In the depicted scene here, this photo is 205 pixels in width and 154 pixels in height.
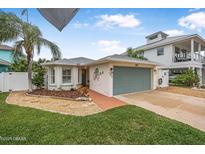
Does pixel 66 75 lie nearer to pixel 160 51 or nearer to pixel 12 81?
pixel 12 81

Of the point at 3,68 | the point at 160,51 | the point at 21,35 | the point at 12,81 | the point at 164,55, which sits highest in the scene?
the point at 160,51

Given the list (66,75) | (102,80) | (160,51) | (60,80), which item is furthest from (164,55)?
(60,80)

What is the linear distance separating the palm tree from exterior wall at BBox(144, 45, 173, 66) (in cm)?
1411

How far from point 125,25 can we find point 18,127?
9832 mm

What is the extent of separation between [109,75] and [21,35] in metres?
7.20

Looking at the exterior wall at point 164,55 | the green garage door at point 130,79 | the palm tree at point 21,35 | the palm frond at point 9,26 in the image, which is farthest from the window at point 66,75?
the exterior wall at point 164,55

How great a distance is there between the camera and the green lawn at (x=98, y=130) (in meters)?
4.52

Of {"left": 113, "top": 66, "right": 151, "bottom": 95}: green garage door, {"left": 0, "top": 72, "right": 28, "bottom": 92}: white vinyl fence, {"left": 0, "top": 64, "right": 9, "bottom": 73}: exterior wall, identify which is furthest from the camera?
{"left": 0, "top": 64, "right": 9, "bottom": 73}: exterior wall

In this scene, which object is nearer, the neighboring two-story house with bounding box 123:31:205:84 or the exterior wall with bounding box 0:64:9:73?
the neighboring two-story house with bounding box 123:31:205:84

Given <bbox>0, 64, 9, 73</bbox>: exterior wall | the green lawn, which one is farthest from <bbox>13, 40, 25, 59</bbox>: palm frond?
<bbox>0, 64, 9, 73</bbox>: exterior wall

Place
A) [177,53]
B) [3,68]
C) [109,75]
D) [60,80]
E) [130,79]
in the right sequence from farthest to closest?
[177,53]
[3,68]
[60,80]
[130,79]
[109,75]

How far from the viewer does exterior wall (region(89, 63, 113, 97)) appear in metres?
11.8

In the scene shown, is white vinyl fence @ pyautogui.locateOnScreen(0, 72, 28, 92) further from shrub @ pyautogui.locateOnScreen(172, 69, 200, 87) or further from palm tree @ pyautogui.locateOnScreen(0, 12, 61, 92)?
shrub @ pyautogui.locateOnScreen(172, 69, 200, 87)

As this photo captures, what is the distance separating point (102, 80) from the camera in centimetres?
1303
